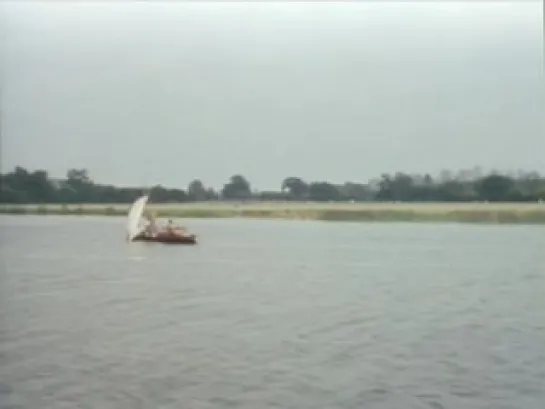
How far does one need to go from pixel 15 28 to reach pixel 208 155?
0.62 m

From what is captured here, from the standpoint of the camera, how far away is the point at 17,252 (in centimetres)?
206

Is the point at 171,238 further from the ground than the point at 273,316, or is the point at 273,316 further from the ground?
the point at 171,238

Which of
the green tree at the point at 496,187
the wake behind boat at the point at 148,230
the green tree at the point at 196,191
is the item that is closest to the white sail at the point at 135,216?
the wake behind boat at the point at 148,230

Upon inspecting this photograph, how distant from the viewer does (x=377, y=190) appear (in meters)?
2.02

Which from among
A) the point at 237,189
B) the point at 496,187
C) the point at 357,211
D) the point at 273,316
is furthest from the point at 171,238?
the point at 496,187

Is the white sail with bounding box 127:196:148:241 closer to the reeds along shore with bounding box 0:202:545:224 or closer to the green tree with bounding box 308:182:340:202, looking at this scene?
the reeds along shore with bounding box 0:202:545:224

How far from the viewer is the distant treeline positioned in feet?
6.56

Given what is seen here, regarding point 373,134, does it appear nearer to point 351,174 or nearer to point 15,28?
point 351,174

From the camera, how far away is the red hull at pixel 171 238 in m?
2.06

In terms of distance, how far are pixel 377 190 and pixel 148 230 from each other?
63cm

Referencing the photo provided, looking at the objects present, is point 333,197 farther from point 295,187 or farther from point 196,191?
point 196,191

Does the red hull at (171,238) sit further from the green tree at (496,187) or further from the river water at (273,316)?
the green tree at (496,187)

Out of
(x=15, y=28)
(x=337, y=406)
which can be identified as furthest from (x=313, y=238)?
(x=15, y=28)

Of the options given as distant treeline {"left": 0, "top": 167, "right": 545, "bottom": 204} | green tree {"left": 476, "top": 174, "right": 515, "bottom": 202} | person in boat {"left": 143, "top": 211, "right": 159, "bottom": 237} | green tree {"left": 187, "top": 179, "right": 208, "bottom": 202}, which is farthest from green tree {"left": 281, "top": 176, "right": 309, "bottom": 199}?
green tree {"left": 476, "top": 174, "right": 515, "bottom": 202}
